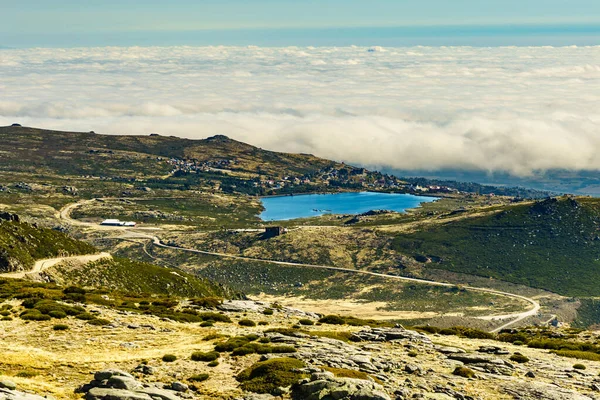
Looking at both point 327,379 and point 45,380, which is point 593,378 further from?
point 45,380

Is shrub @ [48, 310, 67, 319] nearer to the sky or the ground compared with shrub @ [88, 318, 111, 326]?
nearer to the sky

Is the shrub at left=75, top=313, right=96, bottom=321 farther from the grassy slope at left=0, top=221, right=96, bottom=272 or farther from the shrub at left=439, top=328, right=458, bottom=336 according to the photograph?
the grassy slope at left=0, top=221, right=96, bottom=272

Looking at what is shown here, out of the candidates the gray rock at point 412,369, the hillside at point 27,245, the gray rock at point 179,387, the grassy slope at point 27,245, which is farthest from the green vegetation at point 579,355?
the grassy slope at point 27,245

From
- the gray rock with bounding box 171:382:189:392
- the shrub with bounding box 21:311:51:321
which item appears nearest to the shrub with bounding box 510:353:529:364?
the gray rock with bounding box 171:382:189:392

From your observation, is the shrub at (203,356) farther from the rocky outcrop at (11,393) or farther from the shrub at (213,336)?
the rocky outcrop at (11,393)

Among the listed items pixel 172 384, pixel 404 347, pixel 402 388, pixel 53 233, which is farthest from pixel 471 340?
pixel 53 233

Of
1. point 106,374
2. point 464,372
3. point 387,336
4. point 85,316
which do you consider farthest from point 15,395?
point 387,336

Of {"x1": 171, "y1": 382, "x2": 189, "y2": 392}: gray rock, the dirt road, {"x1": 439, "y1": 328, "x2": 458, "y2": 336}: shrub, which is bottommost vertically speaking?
the dirt road
